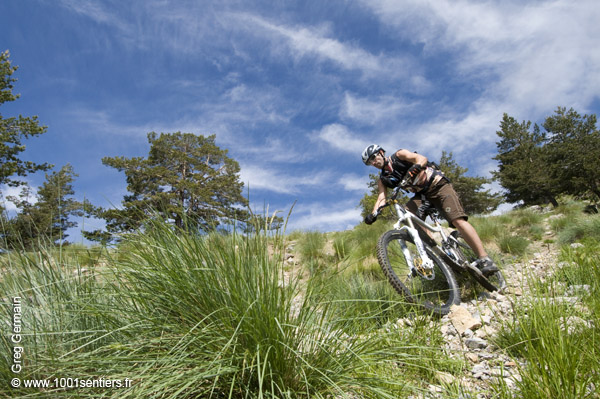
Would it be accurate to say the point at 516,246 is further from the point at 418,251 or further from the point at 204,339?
the point at 204,339

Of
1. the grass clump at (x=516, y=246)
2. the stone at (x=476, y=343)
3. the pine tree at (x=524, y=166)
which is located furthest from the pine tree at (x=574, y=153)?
the stone at (x=476, y=343)

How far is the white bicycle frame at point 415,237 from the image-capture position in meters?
4.20

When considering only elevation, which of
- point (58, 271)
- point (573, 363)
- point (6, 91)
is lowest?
point (573, 363)

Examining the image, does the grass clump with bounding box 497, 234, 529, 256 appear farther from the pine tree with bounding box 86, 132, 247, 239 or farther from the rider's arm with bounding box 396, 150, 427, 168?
the pine tree with bounding box 86, 132, 247, 239

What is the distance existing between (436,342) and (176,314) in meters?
1.90

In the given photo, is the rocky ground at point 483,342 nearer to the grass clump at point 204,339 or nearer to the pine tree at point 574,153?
the grass clump at point 204,339

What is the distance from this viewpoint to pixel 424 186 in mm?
4777

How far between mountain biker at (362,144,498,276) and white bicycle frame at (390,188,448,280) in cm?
26

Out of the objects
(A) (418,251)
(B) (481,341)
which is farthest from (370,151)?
(B) (481,341)

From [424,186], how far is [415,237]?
0.86 metres

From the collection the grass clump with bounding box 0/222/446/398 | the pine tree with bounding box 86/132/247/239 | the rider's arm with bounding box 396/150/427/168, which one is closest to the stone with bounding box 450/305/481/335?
the grass clump with bounding box 0/222/446/398

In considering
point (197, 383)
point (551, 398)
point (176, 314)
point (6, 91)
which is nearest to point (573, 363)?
point (551, 398)

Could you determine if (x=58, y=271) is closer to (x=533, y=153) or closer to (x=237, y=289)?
(x=237, y=289)

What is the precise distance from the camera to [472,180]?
4128cm
